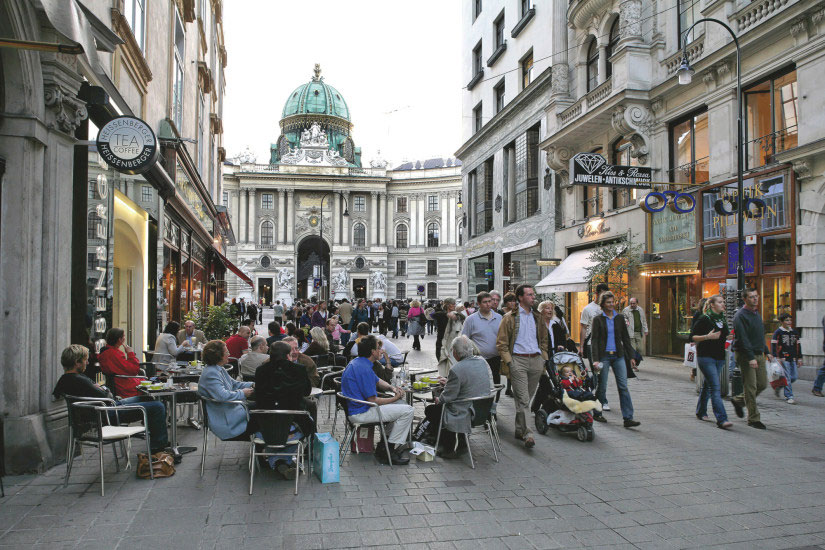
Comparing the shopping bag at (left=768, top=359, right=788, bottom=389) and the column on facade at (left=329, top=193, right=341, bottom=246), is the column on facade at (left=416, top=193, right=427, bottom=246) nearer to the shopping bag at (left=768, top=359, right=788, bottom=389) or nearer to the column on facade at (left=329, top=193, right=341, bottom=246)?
the column on facade at (left=329, top=193, right=341, bottom=246)

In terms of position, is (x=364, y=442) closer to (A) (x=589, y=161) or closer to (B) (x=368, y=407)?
(B) (x=368, y=407)

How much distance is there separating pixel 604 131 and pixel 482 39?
13589 mm

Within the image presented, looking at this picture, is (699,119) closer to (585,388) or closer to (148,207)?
(585,388)

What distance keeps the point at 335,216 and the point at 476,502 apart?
64.4 metres

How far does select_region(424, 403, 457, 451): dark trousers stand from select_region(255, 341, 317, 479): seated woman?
1529mm

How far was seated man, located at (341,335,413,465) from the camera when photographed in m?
6.23

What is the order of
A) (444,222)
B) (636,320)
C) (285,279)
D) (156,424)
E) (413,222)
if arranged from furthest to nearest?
(413,222), (444,222), (285,279), (636,320), (156,424)

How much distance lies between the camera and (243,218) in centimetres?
6681

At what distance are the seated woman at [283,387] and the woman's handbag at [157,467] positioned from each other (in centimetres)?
103

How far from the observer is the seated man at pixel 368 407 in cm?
623

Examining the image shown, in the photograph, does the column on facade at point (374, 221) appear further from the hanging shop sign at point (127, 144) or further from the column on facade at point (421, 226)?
the hanging shop sign at point (127, 144)

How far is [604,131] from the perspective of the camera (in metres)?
19.1

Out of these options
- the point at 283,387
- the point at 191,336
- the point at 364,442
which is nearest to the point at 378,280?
the point at 191,336

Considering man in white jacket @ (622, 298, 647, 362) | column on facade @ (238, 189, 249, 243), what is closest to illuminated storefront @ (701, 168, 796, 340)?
man in white jacket @ (622, 298, 647, 362)
